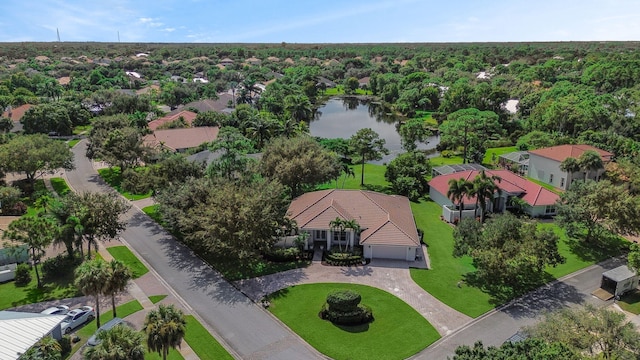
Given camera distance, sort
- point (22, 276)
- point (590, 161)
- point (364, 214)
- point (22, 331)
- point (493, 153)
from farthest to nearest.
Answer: point (493, 153), point (590, 161), point (364, 214), point (22, 276), point (22, 331)

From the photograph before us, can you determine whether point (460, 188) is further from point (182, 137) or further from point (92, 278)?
point (182, 137)

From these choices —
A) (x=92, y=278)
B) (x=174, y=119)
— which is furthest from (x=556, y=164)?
(x=174, y=119)

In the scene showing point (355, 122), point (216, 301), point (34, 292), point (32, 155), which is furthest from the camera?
point (355, 122)

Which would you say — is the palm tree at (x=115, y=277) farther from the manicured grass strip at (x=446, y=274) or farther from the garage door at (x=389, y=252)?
the manicured grass strip at (x=446, y=274)

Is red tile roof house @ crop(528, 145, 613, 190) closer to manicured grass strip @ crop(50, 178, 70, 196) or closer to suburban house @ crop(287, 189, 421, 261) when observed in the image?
suburban house @ crop(287, 189, 421, 261)

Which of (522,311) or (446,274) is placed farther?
(446,274)

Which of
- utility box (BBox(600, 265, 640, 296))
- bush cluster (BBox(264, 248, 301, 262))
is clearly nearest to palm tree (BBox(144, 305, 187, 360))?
bush cluster (BBox(264, 248, 301, 262))

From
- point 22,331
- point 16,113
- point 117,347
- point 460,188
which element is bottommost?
point 22,331
